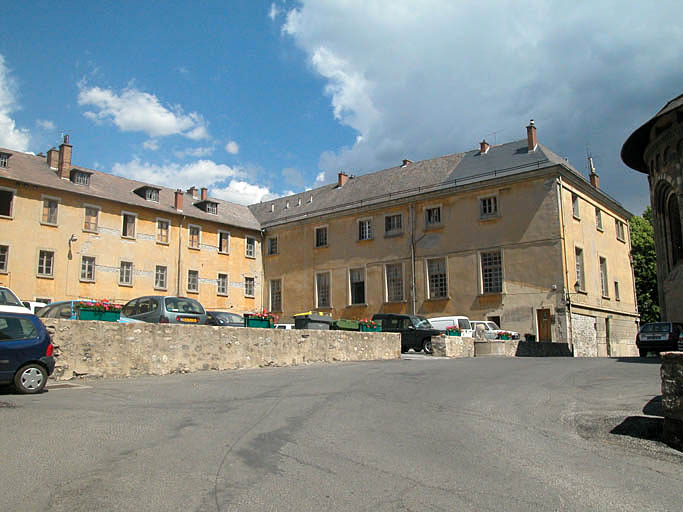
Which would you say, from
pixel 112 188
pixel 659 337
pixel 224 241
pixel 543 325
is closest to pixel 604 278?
pixel 543 325

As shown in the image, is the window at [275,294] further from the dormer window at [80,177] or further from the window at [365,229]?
the dormer window at [80,177]

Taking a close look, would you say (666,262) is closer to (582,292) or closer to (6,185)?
(582,292)

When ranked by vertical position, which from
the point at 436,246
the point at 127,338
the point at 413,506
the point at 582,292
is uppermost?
the point at 436,246

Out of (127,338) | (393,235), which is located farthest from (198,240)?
(127,338)

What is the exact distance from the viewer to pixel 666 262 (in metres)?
31.2

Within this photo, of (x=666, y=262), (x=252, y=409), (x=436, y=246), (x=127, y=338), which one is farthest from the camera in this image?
(x=436, y=246)

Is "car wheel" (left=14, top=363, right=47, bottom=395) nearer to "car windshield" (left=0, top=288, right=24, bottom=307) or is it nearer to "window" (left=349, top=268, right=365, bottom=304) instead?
"car windshield" (left=0, top=288, right=24, bottom=307)

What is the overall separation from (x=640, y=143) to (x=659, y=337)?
1284 centimetres

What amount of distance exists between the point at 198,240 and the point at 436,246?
17.4 meters

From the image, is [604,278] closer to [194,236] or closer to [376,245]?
[376,245]

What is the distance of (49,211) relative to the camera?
117 ft

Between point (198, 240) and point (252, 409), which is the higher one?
point (198, 240)

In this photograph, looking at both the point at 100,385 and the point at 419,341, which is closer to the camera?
the point at 100,385

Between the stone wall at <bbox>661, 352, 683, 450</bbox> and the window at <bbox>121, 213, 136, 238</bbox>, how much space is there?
120 ft
